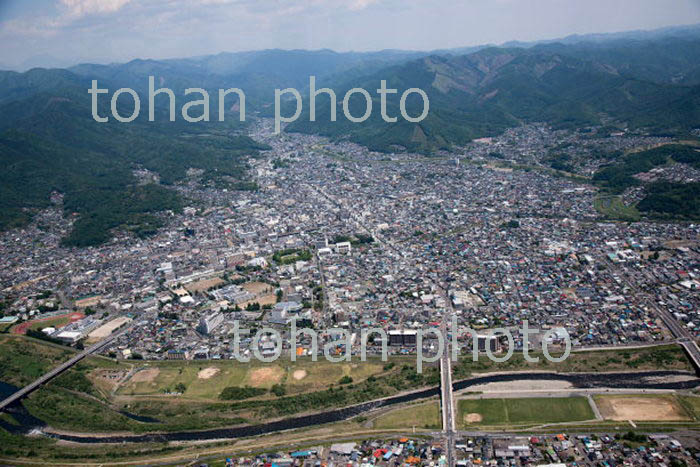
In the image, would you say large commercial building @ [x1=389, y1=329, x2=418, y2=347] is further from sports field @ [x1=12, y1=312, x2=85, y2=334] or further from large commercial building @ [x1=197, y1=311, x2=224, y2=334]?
sports field @ [x1=12, y1=312, x2=85, y2=334]

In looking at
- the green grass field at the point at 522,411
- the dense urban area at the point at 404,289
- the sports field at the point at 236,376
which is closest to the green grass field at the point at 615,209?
the dense urban area at the point at 404,289

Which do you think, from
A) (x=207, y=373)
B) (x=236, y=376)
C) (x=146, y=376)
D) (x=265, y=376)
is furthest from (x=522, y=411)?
(x=146, y=376)

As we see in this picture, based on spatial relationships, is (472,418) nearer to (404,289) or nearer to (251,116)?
(404,289)

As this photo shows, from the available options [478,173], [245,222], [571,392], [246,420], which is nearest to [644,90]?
[478,173]

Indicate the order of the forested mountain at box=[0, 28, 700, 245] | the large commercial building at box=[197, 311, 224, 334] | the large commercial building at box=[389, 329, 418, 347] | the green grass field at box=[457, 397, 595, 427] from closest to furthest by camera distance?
the green grass field at box=[457, 397, 595, 427] → the large commercial building at box=[389, 329, 418, 347] → the large commercial building at box=[197, 311, 224, 334] → the forested mountain at box=[0, 28, 700, 245]

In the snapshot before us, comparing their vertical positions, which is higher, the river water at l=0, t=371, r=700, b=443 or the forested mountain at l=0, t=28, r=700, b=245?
the forested mountain at l=0, t=28, r=700, b=245

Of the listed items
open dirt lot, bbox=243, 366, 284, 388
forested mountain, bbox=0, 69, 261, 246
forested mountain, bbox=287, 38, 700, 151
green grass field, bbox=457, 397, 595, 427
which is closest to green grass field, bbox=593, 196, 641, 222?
green grass field, bbox=457, 397, 595, 427
